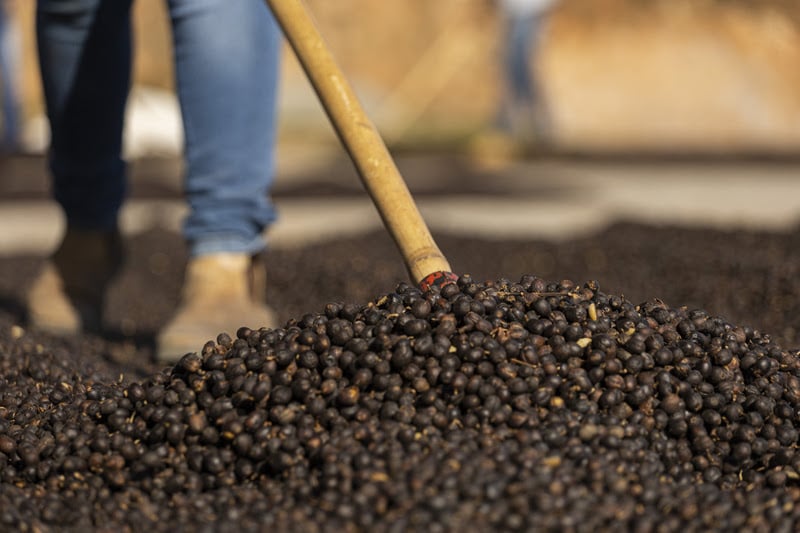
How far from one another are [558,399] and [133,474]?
1.98 feet

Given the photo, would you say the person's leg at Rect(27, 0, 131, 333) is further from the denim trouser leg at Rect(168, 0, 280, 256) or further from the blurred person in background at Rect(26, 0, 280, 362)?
the denim trouser leg at Rect(168, 0, 280, 256)

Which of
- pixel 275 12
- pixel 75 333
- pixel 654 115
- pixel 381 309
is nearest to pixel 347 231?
pixel 75 333

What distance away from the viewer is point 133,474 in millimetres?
1623

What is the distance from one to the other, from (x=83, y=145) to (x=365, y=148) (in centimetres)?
117

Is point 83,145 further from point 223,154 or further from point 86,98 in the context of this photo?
point 223,154

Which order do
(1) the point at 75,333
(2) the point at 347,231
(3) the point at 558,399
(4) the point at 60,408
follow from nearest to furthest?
(3) the point at 558,399 → (4) the point at 60,408 → (1) the point at 75,333 → (2) the point at 347,231

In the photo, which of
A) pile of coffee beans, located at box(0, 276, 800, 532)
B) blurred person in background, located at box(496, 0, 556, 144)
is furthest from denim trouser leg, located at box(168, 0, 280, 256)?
blurred person in background, located at box(496, 0, 556, 144)

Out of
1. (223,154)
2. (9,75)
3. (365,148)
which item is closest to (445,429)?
(365,148)

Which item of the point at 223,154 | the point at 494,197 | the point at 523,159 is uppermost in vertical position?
the point at 523,159

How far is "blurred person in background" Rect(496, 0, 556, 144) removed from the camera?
29.0ft

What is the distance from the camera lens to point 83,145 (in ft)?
9.66

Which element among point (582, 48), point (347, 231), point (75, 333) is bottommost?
point (75, 333)

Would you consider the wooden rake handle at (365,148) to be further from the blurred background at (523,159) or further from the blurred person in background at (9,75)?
the blurred person in background at (9,75)

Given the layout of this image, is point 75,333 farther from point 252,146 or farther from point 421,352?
point 421,352
